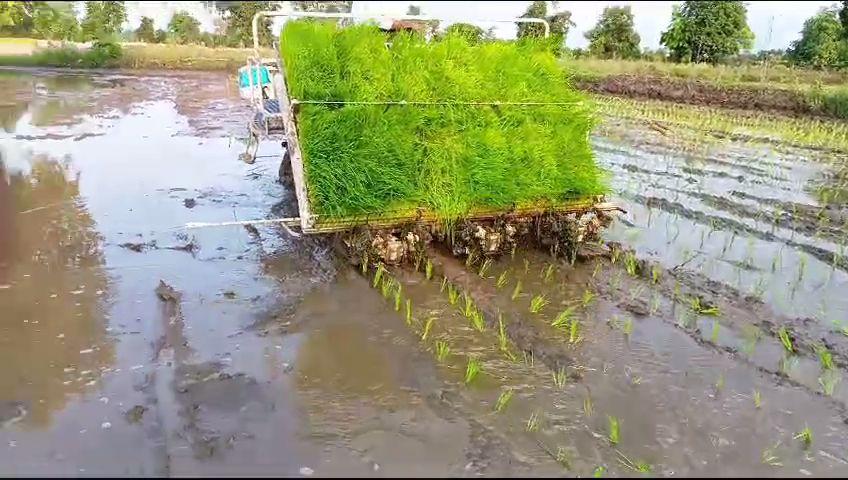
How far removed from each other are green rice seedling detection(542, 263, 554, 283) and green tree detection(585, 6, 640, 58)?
21686 mm

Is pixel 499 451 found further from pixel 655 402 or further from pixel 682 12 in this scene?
pixel 682 12

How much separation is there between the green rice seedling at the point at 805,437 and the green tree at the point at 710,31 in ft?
76.9

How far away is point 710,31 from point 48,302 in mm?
24208

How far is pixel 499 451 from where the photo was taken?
3252 mm

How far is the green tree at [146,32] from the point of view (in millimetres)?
27625

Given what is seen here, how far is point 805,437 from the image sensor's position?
3.44m

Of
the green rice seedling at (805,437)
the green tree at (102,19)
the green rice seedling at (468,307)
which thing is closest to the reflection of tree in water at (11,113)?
the green tree at (102,19)

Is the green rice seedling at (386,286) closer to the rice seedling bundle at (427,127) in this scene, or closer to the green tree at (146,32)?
the rice seedling bundle at (427,127)

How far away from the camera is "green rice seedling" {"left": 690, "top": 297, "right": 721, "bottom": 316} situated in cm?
497

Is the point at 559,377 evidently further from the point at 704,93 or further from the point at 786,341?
the point at 704,93

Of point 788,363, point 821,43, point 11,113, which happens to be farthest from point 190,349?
point 821,43

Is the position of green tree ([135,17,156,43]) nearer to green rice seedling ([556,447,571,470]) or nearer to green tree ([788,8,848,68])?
green tree ([788,8,848,68])

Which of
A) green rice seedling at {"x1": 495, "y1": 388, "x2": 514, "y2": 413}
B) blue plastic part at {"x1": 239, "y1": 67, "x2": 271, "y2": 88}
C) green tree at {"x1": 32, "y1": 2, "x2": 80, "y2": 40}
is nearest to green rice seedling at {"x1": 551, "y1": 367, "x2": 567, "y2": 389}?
green rice seedling at {"x1": 495, "y1": 388, "x2": 514, "y2": 413}

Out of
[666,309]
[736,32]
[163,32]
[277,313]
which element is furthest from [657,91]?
[163,32]
